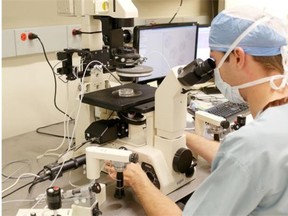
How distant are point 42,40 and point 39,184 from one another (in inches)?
32.6

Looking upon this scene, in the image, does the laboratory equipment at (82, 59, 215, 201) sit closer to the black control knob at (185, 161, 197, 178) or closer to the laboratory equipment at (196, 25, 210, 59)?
the black control knob at (185, 161, 197, 178)

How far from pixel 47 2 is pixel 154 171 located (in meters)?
1.12

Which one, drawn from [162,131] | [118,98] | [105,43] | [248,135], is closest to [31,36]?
[105,43]

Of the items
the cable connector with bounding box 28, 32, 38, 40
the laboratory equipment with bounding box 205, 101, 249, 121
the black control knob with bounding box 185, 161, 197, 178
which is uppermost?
the cable connector with bounding box 28, 32, 38, 40

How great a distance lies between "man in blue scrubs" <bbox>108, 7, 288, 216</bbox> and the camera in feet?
3.25

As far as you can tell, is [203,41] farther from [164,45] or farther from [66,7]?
[66,7]

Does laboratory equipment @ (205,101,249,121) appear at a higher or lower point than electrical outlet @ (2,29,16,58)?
lower

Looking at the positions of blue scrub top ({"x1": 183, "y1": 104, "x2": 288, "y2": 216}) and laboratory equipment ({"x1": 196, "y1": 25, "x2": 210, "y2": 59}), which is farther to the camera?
laboratory equipment ({"x1": 196, "y1": 25, "x2": 210, "y2": 59})

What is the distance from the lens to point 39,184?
1.48 metres

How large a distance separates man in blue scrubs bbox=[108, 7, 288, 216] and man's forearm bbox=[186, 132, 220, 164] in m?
0.30

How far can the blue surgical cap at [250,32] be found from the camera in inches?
44.5

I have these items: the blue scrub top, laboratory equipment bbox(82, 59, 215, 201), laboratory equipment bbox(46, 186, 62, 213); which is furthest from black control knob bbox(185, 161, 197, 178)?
laboratory equipment bbox(46, 186, 62, 213)

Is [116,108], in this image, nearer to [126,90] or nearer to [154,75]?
[126,90]

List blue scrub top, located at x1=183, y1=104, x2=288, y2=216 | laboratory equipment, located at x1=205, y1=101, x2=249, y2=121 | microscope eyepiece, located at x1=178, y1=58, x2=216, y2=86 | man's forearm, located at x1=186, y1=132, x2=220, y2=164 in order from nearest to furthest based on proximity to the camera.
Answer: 1. blue scrub top, located at x1=183, y1=104, x2=288, y2=216
2. microscope eyepiece, located at x1=178, y1=58, x2=216, y2=86
3. man's forearm, located at x1=186, y1=132, x2=220, y2=164
4. laboratory equipment, located at x1=205, y1=101, x2=249, y2=121
